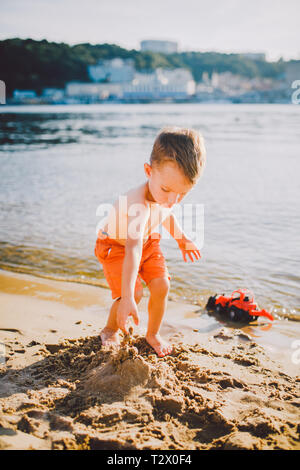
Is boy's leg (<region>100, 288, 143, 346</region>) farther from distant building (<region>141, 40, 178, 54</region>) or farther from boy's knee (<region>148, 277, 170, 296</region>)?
distant building (<region>141, 40, 178, 54</region>)

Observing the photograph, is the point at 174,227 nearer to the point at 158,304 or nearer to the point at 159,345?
the point at 158,304

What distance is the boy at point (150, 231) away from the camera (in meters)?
2.22

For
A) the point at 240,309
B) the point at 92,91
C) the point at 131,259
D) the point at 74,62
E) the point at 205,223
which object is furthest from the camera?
the point at 92,91

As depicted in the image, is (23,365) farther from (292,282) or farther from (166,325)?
(292,282)

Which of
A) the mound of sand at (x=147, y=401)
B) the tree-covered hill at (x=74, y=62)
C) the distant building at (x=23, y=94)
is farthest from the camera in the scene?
the distant building at (x=23, y=94)

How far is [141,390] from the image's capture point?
2.05m

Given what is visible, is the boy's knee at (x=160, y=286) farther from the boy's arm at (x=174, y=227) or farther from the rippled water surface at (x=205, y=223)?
the rippled water surface at (x=205, y=223)

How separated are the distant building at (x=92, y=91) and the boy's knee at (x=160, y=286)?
11104 cm

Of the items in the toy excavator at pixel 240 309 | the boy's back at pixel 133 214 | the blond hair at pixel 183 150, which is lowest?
the toy excavator at pixel 240 309

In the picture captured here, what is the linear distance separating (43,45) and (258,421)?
335ft

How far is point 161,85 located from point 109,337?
404 feet

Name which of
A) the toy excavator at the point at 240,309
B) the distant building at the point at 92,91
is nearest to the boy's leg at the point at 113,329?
the toy excavator at the point at 240,309

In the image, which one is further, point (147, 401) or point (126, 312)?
point (126, 312)

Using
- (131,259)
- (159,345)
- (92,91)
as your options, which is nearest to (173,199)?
(131,259)
